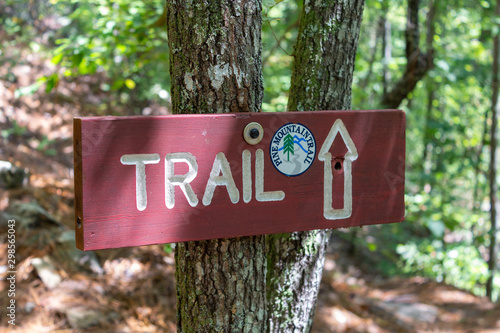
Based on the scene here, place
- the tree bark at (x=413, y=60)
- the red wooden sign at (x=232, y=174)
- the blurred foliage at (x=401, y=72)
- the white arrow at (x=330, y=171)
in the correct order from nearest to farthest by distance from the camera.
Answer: the red wooden sign at (x=232, y=174), the white arrow at (x=330, y=171), the tree bark at (x=413, y=60), the blurred foliage at (x=401, y=72)

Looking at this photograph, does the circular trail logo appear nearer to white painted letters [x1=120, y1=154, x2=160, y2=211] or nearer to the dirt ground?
white painted letters [x1=120, y1=154, x2=160, y2=211]

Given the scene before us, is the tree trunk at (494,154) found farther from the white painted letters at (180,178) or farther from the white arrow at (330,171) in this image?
the white painted letters at (180,178)

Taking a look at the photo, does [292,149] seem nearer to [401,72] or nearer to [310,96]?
[310,96]

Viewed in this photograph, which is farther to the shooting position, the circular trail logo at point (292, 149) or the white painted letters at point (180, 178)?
the circular trail logo at point (292, 149)

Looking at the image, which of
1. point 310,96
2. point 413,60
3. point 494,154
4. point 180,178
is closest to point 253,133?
point 180,178

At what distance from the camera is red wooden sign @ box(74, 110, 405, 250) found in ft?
3.72

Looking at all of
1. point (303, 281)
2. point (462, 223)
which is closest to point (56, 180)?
point (303, 281)

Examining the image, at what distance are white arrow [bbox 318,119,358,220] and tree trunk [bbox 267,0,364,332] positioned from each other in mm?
386

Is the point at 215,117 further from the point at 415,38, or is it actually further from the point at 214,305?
the point at 415,38

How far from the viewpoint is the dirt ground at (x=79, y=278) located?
2898mm

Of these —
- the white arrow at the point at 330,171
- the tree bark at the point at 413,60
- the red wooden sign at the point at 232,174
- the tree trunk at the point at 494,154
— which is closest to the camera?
the red wooden sign at the point at 232,174

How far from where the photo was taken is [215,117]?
48.7 inches

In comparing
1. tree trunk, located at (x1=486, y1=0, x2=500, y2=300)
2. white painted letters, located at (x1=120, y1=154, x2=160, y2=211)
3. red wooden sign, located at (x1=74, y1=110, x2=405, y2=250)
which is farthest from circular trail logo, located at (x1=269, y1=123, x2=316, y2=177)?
tree trunk, located at (x1=486, y1=0, x2=500, y2=300)

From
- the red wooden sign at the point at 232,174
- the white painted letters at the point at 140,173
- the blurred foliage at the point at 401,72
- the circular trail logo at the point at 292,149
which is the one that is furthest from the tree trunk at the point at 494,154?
the white painted letters at the point at 140,173
